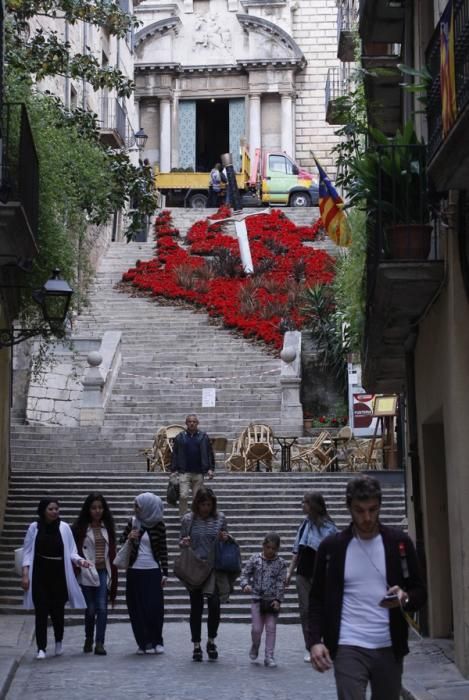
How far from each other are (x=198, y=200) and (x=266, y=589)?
41040mm

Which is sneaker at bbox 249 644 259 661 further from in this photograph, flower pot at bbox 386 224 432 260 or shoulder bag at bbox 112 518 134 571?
flower pot at bbox 386 224 432 260

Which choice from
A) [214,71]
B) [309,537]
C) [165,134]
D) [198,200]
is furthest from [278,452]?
[214,71]

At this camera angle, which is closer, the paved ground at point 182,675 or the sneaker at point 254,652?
the paved ground at point 182,675

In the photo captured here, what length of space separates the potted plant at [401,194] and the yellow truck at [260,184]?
119 feet

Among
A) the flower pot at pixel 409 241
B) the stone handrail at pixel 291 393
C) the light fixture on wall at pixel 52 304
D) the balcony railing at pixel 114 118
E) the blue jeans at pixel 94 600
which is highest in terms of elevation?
the balcony railing at pixel 114 118

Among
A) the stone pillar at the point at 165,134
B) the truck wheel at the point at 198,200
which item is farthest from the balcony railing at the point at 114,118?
the stone pillar at the point at 165,134

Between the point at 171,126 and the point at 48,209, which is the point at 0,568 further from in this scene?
the point at 171,126

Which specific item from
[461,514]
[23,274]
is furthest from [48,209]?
[461,514]

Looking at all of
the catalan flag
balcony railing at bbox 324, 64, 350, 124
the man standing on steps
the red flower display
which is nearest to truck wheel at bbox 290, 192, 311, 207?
balcony railing at bbox 324, 64, 350, 124

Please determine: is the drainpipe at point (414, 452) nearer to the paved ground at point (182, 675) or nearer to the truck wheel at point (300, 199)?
the paved ground at point (182, 675)

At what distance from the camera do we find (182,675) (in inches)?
487

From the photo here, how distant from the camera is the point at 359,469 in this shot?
25.1m

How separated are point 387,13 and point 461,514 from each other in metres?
6.32

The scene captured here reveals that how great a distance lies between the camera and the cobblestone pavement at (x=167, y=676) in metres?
11.3
